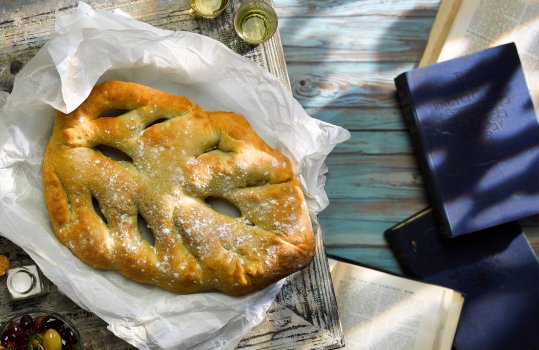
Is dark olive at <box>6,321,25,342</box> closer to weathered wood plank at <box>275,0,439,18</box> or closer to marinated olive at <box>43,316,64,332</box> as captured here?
marinated olive at <box>43,316,64,332</box>

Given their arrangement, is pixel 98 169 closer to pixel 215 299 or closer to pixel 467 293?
pixel 215 299

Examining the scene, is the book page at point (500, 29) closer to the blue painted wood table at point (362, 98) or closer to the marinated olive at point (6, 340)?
the blue painted wood table at point (362, 98)

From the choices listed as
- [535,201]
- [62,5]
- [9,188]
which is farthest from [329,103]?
[9,188]

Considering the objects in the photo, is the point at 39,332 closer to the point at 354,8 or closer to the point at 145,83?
the point at 145,83

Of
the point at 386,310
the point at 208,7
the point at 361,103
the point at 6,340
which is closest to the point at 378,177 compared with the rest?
the point at 361,103

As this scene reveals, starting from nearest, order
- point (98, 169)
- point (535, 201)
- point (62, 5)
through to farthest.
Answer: point (98, 169), point (62, 5), point (535, 201)

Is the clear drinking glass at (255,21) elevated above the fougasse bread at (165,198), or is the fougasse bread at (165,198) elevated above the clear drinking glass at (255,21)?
the clear drinking glass at (255,21)

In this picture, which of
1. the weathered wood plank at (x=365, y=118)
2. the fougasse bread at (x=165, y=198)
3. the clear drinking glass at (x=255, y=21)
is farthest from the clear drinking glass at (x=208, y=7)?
the weathered wood plank at (x=365, y=118)
